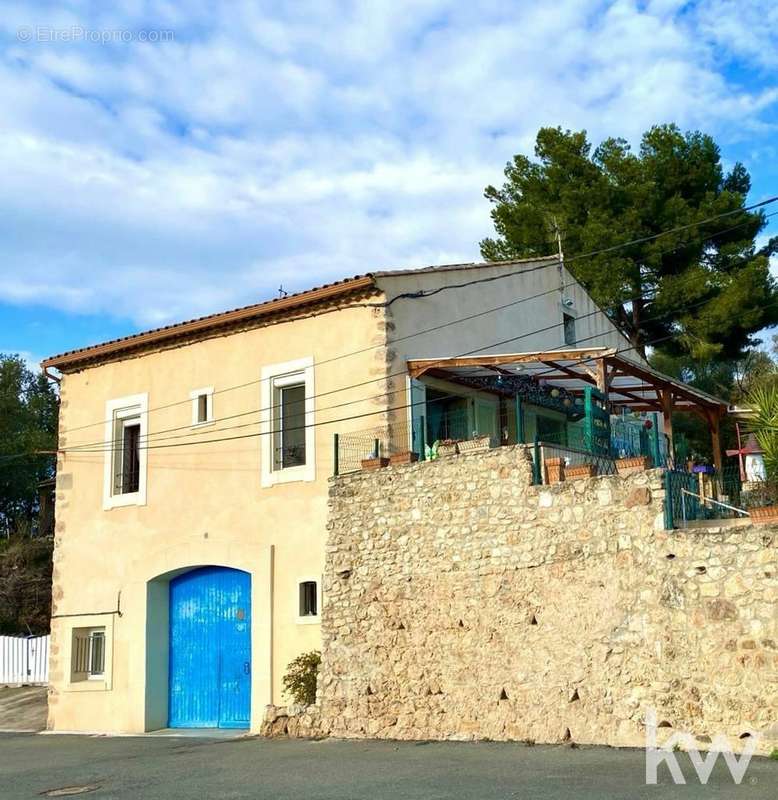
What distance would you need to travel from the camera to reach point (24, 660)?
24.0 m

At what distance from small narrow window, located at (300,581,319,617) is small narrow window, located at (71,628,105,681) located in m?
5.15

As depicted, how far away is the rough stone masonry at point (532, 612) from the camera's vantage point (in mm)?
10711

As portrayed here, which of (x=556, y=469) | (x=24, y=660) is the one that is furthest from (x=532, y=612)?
(x=24, y=660)

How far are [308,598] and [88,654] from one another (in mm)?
5753

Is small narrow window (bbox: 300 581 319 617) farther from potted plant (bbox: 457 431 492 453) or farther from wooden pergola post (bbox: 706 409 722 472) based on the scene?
wooden pergola post (bbox: 706 409 722 472)

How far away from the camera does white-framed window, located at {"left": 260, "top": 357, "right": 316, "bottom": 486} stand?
16719 mm

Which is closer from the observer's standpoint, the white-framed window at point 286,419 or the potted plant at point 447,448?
the potted plant at point 447,448

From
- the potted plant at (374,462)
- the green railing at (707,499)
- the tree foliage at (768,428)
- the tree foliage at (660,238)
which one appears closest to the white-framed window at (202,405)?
the potted plant at (374,462)

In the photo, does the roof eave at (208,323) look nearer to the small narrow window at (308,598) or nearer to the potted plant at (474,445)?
the potted plant at (474,445)

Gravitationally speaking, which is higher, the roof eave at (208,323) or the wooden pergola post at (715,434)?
the roof eave at (208,323)

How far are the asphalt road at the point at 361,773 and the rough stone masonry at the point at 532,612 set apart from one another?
51cm

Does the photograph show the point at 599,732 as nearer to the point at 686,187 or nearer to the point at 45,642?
the point at 45,642

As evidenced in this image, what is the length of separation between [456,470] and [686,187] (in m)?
18.4

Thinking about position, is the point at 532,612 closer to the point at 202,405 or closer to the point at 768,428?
the point at 768,428
